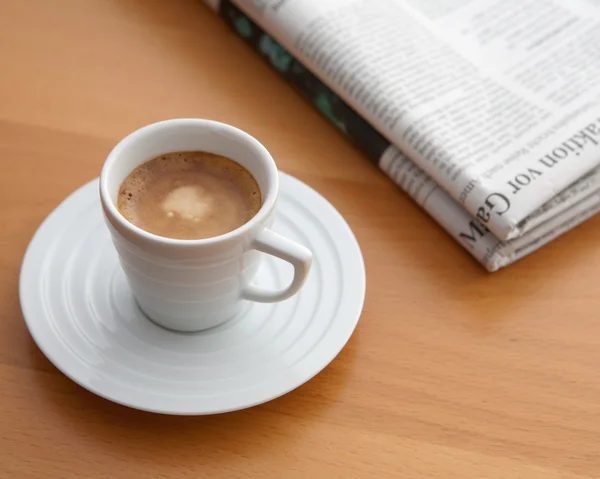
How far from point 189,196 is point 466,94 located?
0.85 feet

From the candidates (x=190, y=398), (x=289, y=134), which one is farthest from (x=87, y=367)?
(x=289, y=134)

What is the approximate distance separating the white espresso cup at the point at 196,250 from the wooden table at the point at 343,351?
6 centimetres

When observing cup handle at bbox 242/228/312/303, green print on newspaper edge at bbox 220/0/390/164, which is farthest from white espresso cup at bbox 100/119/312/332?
green print on newspaper edge at bbox 220/0/390/164

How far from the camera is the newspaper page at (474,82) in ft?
1.73

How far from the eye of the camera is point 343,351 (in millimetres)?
466

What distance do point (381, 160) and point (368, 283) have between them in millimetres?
117

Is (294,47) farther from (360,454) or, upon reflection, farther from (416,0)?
(360,454)

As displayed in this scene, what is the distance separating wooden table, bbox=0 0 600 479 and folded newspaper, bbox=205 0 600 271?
0.02 metres

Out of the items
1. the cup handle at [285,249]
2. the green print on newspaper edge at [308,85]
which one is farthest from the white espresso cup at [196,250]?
the green print on newspaper edge at [308,85]

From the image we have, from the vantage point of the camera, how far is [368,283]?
50 cm

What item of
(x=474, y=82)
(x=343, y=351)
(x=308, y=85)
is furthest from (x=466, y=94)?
(x=343, y=351)

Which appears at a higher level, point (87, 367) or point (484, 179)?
point (484, 179)

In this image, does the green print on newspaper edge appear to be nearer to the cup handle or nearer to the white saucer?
the white saucer

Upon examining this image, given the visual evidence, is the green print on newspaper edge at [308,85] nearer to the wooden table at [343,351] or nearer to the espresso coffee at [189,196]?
the wooden table at [343,351]
